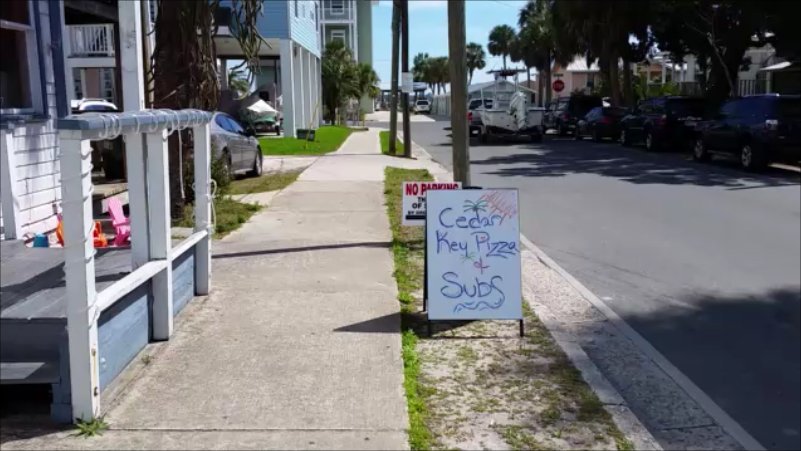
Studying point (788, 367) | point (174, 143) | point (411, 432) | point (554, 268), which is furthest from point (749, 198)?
point (411, 432)

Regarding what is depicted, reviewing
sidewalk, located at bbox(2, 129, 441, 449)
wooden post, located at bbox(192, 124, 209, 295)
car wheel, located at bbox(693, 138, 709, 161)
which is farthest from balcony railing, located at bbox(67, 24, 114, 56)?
car wheel, located at bbox(693, 138, 709, 161)

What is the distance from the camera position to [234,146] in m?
15.8

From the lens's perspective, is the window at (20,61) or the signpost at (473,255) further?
the window at (20,61)

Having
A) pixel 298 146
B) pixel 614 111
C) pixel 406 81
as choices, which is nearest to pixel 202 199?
pixel 406 81

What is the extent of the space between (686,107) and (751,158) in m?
8.70

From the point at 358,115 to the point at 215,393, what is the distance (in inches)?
2186

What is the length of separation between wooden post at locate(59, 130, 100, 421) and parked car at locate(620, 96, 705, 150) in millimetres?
21808

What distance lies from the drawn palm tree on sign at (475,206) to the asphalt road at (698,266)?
65.4 inches

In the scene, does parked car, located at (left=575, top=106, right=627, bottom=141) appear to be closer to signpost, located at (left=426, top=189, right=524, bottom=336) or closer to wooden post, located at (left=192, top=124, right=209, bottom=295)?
signpost, located at (left=426, top=189, right=524, bottom=336)

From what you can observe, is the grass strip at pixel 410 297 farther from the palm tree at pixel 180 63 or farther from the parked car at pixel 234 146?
the parked car at pixel 234 146

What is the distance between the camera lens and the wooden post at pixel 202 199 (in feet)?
21.4

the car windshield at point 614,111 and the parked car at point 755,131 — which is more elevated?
the car windshield at point 614,111

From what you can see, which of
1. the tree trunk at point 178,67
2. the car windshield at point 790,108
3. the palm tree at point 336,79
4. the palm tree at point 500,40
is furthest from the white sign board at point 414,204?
the palm tree at point 500,40

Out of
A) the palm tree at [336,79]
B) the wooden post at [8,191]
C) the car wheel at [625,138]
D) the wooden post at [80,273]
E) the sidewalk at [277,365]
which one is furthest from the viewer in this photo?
the palm tree at [336,79]
